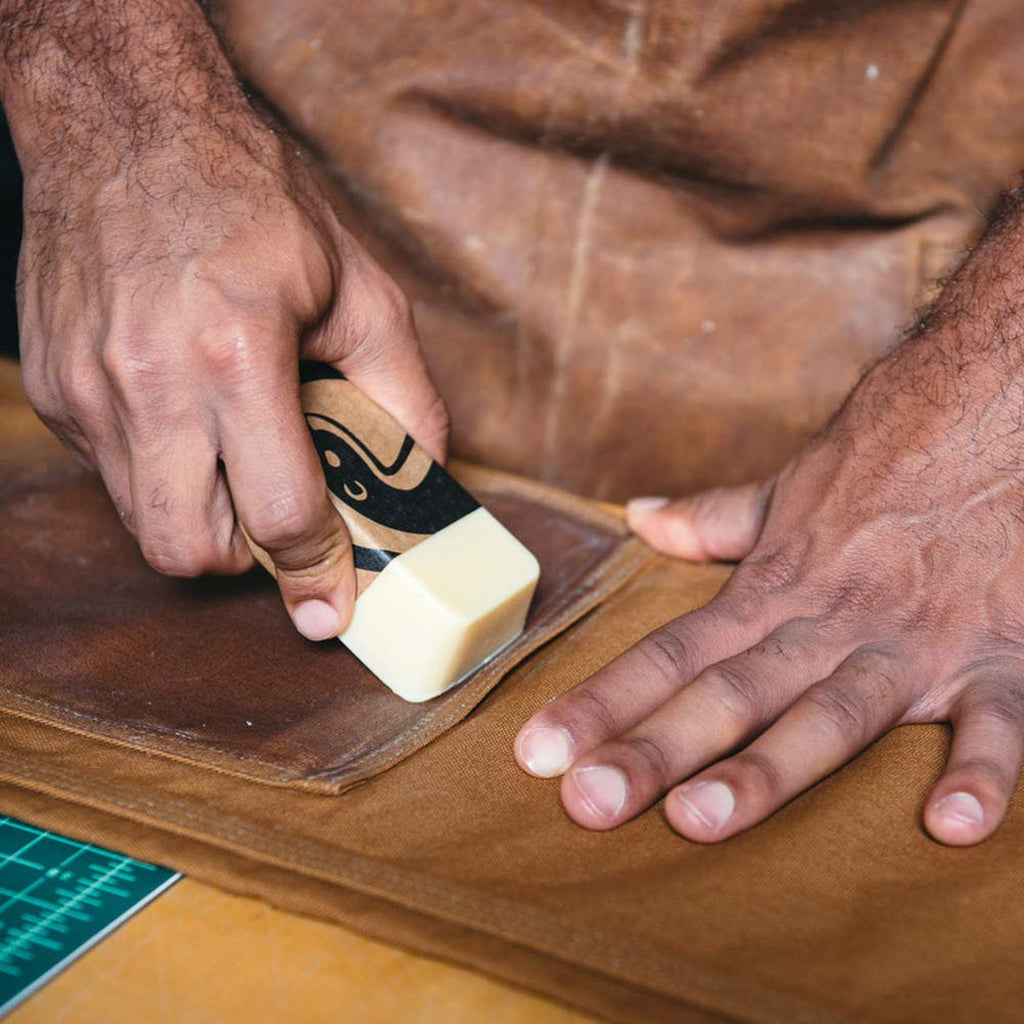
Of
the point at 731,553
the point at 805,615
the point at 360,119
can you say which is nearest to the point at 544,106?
the point at 360,119

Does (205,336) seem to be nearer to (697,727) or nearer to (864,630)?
(697,727)

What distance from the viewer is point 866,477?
3.43 feet

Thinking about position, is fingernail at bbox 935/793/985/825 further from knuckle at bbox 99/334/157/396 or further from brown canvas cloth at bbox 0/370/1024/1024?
knuckle at bbox 99/334/157/396

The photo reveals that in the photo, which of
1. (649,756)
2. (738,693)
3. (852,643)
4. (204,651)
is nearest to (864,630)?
(852,643)

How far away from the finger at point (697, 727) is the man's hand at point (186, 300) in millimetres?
263

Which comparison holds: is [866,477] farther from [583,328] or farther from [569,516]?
[583,328]

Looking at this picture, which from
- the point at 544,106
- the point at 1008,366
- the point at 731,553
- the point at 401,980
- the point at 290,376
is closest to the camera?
the point at 401,980

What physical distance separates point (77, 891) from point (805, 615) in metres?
0.62

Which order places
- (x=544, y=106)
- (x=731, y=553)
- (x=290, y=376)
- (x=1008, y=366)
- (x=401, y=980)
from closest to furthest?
(x=401, y=980), (x=290, y=376), (x=1008, y=366), (x=731, y=553), (x=544, y=106)

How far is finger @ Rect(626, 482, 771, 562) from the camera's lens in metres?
1.18

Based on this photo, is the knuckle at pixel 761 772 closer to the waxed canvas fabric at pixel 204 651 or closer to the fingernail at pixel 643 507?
the waxed canvas fabric at pixel 204 651

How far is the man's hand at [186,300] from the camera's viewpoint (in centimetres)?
89

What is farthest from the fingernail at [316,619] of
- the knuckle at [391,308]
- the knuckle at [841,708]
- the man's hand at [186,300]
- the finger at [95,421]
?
the knuckle at [841,708]

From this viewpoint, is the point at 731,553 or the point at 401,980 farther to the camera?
the point at 731,553
